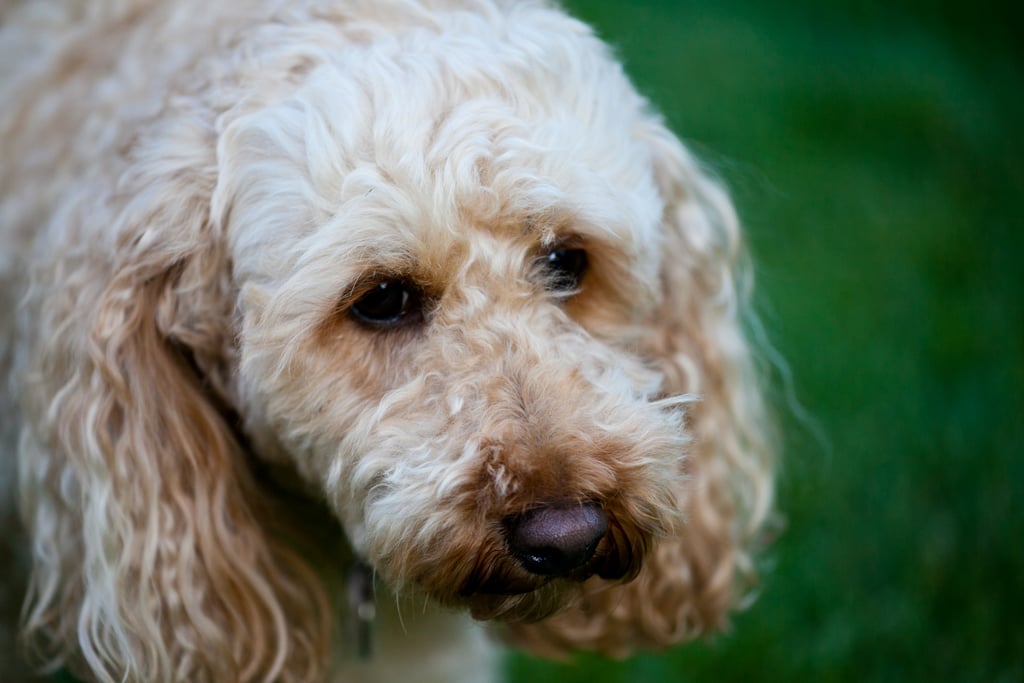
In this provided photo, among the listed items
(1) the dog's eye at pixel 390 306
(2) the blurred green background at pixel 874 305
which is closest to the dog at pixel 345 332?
(1) the dog's eye at pixel 390 306

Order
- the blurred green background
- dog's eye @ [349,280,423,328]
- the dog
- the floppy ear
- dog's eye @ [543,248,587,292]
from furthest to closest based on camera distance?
the blurred green background
the floppy ear
dog's eye @ [543,248,587,292]
dog's eye @ [349,280,423,328]
the dog

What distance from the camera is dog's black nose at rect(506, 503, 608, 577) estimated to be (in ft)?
5.82

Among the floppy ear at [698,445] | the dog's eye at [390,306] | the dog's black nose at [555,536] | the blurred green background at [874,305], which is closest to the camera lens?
the dog's black nose at [555,536]

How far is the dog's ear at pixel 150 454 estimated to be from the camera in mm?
2082

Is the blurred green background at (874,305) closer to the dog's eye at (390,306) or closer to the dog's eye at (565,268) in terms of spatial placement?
the dog's eye at (565,268)

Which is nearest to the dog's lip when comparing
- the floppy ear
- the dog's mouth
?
the dog's mouth

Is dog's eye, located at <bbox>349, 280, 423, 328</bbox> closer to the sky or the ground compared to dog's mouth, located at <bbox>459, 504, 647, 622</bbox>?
closer to the sky

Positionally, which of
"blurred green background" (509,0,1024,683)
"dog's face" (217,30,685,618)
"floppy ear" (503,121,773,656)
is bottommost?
"blurred green background" (509,0,1024,683)

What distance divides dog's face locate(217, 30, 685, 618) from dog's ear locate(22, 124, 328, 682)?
0.14 meters

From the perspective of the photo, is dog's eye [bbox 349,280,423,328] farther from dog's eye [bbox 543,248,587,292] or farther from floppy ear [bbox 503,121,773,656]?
floppy ear [bbox 503,121,773,656]

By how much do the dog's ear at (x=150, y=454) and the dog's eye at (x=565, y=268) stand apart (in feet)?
2.00

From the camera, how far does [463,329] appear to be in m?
2.01

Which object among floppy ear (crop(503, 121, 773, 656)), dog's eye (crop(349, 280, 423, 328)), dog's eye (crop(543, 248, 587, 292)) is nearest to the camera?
dog's eye (crop(349, 280, 423, 328))

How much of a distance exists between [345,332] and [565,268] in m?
0.45
